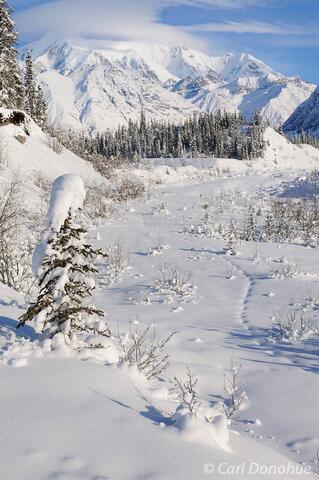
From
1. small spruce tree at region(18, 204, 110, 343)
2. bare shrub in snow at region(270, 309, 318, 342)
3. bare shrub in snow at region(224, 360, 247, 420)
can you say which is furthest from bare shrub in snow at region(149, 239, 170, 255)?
small spruce tree at region(18, 204, 110, 343)

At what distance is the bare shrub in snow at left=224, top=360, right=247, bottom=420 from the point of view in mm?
4623

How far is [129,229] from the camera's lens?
17.0m

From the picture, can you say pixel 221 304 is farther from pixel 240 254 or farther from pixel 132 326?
pixel 240 254

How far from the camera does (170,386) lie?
5.04m

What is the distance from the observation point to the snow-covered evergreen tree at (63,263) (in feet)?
15.3

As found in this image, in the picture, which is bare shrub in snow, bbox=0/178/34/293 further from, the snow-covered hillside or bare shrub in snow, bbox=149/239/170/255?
bare shrub in snow, bbox=149/239/170/255

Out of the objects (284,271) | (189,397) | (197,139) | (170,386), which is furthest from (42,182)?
(197,139)

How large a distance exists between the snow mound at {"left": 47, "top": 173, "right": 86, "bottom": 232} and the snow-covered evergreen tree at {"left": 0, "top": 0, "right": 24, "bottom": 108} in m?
27.5

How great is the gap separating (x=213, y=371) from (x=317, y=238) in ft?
35.8

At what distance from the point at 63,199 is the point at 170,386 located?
246 cm

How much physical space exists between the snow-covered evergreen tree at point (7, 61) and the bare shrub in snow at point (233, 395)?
28.3 metres

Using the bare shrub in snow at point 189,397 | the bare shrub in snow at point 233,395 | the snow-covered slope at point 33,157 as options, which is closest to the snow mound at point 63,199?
the bare shrub in snow at point 189,397

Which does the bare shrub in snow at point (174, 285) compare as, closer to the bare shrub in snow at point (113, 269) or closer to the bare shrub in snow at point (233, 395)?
the bare shrub in snow at point (113, 269)

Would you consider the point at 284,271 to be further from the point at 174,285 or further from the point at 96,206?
the point at 96,206
